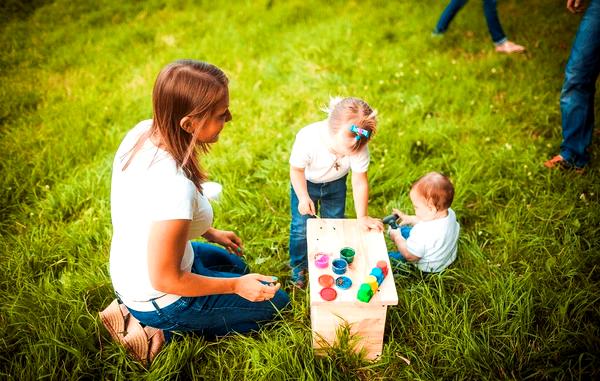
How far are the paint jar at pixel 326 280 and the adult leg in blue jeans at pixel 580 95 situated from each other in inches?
98.4

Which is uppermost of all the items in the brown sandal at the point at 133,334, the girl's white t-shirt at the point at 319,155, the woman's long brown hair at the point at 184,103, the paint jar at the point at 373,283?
the woman's long brown hair at the point at 184,103

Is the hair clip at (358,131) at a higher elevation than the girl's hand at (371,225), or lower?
higher

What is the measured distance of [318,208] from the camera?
9.27 feet

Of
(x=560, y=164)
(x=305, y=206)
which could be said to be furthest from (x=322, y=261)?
(x=560, y=164)

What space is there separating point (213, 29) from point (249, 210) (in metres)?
3.42

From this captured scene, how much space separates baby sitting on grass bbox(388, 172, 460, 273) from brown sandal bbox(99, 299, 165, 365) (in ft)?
5.02

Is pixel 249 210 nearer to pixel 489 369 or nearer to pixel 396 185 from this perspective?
pixel 396 185

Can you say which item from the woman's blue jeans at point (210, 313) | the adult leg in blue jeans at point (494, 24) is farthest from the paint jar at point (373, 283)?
the adult leg in blue jeans at point (494, 24)

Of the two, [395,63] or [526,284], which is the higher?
[395,63]

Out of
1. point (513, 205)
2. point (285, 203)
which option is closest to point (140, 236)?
point (285, 203)

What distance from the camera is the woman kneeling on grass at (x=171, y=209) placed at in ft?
5.49

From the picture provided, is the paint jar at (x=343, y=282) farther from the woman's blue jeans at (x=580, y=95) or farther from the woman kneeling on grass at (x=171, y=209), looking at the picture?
the woman's blue jeans at (x=580, y=95)

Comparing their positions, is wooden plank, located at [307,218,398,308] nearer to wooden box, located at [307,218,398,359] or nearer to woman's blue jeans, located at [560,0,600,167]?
wooden box, located at [307,218,398,359]

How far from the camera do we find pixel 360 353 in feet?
7.23
